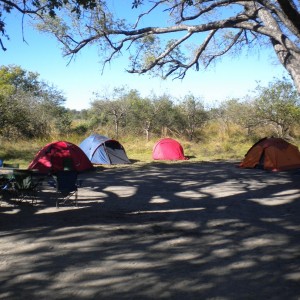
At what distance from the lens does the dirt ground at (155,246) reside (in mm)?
3857

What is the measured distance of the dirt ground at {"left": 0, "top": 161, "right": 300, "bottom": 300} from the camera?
386 cm

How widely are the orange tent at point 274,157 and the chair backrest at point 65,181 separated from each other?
28.0ft

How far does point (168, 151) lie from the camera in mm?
18281

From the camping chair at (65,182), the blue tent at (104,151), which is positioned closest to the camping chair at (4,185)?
the camping chair at (65,182)

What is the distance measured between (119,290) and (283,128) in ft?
67.9

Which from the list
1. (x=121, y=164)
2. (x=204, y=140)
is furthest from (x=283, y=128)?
(x=121, y=164)

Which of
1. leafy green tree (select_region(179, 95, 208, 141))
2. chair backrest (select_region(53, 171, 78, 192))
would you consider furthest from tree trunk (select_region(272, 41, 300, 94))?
leafy green tree (select_region(179, 95, 208, 141))

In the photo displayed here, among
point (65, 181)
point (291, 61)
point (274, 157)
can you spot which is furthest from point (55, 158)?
point (291, 61)

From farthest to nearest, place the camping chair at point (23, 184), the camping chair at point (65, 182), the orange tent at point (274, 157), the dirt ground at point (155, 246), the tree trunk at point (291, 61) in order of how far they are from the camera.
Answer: the orange tent at point (274, 157), the tree trunk at point (291, 61), the camping chair at point (23, 184), the camping chair at point (65, 182), the dirt ground at point (155, 246)

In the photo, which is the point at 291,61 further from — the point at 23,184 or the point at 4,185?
the point at 4,185

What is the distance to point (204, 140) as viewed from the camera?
82.7ft

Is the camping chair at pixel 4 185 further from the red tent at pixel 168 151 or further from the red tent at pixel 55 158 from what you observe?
the red tent at pixel 168 151

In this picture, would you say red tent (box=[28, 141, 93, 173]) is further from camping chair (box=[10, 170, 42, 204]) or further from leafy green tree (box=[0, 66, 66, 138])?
leafy green tree (box=[0, 66, 66, 138])

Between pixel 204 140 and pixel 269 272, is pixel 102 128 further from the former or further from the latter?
pixel 269 272
